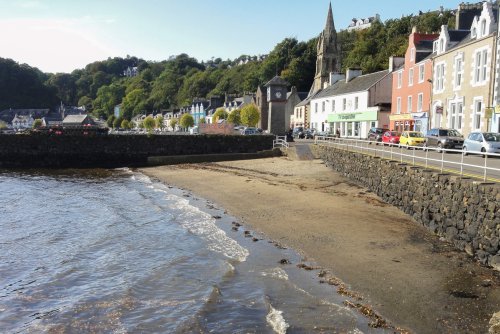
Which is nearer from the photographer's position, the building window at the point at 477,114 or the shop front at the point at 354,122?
the building window at the point at 477,114

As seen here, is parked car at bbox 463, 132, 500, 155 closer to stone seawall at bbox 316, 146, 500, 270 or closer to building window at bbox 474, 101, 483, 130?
stone seawall at bbox 316, 146, 500, 270

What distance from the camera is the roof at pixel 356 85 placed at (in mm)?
49375

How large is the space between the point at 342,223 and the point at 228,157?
95.8 feet

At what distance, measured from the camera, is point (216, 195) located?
21953mm

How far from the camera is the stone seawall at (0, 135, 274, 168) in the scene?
43469 mm

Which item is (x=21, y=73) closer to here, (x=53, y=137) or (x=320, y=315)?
(x=53, y=137)

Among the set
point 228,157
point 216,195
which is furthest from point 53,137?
point 216,195

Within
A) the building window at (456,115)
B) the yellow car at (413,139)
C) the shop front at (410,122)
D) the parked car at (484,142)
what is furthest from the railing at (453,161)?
the shop front at (410,122)

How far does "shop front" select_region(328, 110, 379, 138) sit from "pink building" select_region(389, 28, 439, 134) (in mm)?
4413

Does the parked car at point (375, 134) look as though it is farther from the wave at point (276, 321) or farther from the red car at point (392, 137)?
the wave at point (276, 321)

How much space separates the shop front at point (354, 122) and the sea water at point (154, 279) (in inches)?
1368

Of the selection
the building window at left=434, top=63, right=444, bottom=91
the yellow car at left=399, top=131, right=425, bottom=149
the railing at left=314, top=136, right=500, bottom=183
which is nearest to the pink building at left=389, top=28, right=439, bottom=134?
the building window at left=434, top=63, right=444, bottom=91

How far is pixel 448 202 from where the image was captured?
12.4 m

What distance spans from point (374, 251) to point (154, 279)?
5765 mm
